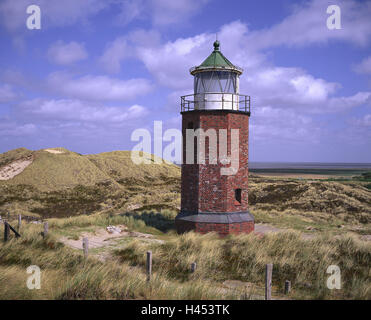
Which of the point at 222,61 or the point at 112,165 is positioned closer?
the point at 222,61

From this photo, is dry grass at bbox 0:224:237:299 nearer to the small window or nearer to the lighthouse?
the lighthouse

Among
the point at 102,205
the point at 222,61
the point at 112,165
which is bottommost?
the point at 102,205

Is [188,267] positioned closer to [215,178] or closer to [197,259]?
[197,259]

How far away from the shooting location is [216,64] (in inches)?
607

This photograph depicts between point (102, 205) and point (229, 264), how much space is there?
23.6 meters

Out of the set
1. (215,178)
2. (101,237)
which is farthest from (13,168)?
(215,178)

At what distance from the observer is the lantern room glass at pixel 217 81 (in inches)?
614

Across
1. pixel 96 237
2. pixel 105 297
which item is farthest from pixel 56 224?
pixel 105 297

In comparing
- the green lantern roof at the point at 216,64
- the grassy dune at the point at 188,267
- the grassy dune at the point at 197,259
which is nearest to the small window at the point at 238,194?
the grassy dune at the point at 197,259

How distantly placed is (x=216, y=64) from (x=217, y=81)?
2.54 ft

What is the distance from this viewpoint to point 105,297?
23.6ft

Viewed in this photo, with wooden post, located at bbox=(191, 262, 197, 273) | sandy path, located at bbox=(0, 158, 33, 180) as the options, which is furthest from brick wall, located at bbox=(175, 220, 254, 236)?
sandy path, located at bbox=(0, 158, 33, 180)

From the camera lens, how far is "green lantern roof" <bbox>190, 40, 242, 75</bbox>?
50.5ft
